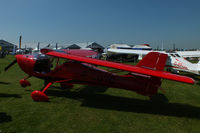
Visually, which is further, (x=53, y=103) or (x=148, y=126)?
(x=53, y=103)

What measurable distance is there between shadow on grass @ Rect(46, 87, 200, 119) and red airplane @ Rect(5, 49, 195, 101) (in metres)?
0.65

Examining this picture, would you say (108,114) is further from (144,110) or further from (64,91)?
(64,91)

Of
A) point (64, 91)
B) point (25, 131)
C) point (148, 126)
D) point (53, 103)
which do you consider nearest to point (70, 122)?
point (25, 131)

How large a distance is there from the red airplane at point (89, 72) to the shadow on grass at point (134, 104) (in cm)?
65

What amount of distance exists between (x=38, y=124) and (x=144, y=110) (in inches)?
126

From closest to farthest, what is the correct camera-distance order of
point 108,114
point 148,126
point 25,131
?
1. point 25,131
2. point 148,126
3. point 108,114

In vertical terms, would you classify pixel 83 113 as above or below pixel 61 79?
below

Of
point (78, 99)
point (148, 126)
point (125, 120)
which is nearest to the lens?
point (148, 126)

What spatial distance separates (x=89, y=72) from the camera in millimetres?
4855

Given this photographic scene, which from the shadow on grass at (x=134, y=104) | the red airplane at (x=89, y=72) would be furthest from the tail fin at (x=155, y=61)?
the shadow on grass at (x=134, y=104)

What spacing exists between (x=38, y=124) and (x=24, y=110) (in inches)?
41.4

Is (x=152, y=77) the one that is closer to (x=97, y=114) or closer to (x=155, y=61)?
(x=155, y=61)

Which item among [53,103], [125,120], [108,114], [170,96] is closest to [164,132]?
[125,120]

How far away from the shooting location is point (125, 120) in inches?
142
